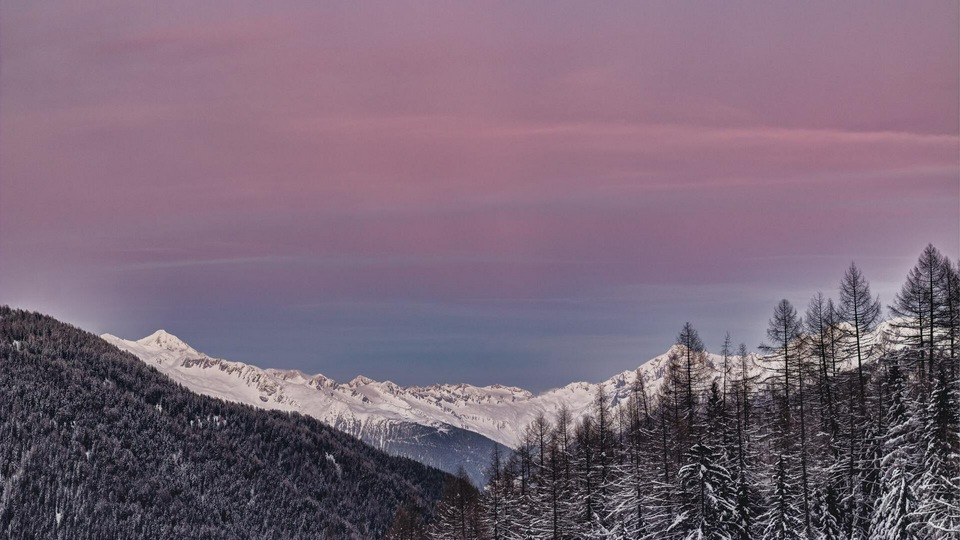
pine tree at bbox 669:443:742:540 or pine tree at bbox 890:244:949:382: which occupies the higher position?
pine tree at bbox 890:244:949:382

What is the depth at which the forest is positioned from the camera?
2279 inches

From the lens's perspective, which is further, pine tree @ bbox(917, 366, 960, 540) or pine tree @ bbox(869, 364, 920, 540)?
pine tree @ bbox(869, 364, 920, 540)

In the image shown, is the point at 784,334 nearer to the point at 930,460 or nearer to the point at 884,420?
the point at 884,420

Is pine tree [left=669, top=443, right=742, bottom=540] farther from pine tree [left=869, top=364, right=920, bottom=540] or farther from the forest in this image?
pine tree [left=869, top=364, right=920, bottom=540]

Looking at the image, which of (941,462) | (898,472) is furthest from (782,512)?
(941,462)

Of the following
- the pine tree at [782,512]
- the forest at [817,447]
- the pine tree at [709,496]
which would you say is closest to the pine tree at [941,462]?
the forest at [817,447]

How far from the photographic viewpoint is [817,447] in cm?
7038

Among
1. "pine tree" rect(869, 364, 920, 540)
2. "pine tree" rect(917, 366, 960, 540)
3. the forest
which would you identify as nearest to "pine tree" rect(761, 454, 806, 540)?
the forest

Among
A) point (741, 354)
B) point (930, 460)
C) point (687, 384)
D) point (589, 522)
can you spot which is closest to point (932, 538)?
point (930, 460)

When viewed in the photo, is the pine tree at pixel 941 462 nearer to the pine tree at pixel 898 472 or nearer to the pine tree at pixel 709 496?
the pine tree at pixel 898 472

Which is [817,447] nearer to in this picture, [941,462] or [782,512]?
A: [782,512]

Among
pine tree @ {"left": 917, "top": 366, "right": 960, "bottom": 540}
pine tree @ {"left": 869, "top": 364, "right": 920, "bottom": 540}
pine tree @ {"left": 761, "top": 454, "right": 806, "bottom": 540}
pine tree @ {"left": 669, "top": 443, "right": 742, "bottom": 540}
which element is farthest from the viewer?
pine tree @ {"left": 761, "top": 454, "right": 806, "bottom": 540}

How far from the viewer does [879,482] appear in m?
62.7

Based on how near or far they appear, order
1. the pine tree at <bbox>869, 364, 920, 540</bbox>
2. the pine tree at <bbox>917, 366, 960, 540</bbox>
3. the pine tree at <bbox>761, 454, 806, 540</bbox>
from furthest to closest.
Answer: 1. the pine tree at <bbox>761, 454, 806, 540</bbox>
2. the pine tree at <bbox>869, 364, 920, 540</bbox>
3. the pine tree at <bbox>917, 366, 960, 540</bbox>
